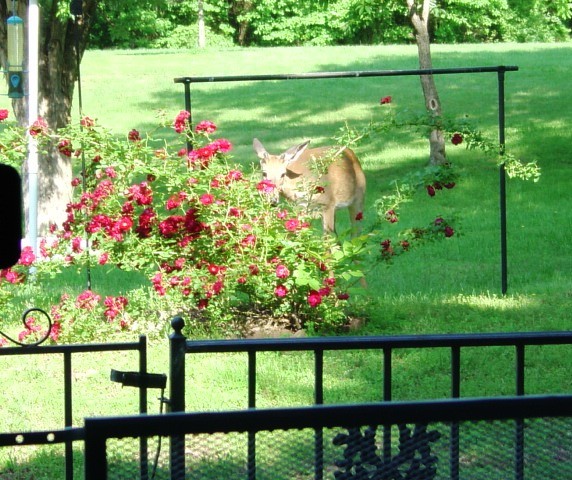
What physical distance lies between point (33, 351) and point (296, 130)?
18356 millimetres

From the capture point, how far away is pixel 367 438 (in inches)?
84.2

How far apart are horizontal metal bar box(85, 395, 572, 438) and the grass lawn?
12.0ft

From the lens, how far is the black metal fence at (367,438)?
6.38ft

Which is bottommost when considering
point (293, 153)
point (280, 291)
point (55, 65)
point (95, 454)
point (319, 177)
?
point (280, 291)

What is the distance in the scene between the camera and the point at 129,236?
756cm

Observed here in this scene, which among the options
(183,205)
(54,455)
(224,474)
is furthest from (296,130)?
(224,474)

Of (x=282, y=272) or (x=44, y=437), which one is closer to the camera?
(x=44, y=437)

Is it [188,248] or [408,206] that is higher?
[408,206]

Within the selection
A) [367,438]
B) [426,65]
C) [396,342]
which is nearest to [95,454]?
[367,438]

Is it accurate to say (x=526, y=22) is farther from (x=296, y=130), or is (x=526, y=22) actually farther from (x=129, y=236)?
(x=129, y=236)

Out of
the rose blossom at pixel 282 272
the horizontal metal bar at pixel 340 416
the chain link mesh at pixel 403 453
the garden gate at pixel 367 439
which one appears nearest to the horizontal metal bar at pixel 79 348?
the garden gate at pixel 367 439

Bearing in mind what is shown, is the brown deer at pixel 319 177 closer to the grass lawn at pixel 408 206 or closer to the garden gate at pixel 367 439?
the grass lawn at pixel 408 206

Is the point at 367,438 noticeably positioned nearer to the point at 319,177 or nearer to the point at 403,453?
the point at 403,453

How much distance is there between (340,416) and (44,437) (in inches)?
48.4
